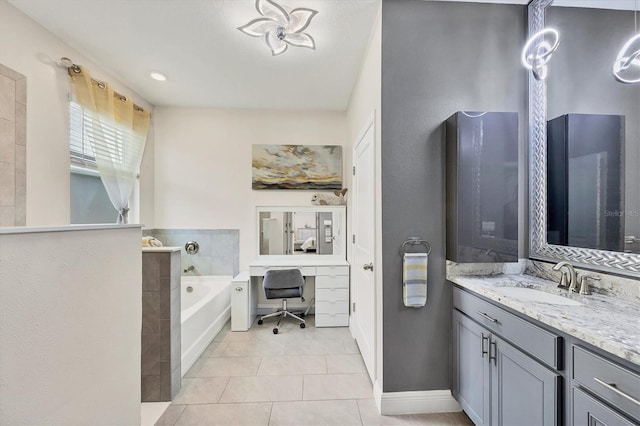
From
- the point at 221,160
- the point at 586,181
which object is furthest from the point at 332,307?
the point at 586,181

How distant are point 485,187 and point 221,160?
3132 millimetres

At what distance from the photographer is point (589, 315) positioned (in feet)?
3.45

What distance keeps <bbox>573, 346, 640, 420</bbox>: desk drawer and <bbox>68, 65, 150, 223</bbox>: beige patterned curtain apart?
356cm

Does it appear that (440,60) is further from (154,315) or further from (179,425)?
(179,425)

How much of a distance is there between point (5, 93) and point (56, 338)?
198 cm

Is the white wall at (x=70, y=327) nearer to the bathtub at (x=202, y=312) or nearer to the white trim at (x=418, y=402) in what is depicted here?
the bathtub at (x=202, y=312)

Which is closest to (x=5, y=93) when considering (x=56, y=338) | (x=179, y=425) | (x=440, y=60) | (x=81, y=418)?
(x=56, y=338)

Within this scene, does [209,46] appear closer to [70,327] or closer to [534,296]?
[70,327]

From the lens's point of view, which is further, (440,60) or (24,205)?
(24,205)

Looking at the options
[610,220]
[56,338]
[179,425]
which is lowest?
[179,425]

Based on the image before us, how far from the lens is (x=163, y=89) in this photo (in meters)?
3.04

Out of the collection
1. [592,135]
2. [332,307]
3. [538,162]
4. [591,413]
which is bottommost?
[332,307]

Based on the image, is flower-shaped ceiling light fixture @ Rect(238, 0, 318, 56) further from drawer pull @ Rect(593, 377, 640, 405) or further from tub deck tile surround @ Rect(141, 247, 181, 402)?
drawer pull @ Rect(593, 377, 640, 405)

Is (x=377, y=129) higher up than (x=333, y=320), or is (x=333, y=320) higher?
(x=377, y=129)
